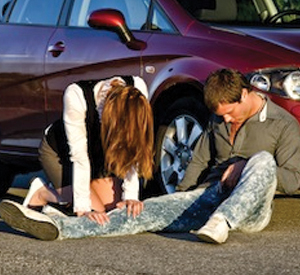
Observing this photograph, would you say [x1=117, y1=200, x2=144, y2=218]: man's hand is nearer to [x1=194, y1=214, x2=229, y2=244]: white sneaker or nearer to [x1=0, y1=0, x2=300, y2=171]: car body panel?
[x1=194, y1=214, x2=229, y2=244]: white sneaker

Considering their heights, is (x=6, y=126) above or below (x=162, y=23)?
below

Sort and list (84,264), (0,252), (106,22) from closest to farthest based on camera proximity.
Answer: (84,264) → (0,252) → (106,22)

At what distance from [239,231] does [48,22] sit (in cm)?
324

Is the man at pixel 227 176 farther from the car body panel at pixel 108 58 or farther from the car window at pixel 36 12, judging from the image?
the car window at pixel 36 12

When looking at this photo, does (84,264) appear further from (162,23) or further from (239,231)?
(162,23)

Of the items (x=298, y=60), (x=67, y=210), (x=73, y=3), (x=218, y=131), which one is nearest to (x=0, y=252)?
(x=67, y=210)

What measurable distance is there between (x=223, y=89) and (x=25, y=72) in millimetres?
2930

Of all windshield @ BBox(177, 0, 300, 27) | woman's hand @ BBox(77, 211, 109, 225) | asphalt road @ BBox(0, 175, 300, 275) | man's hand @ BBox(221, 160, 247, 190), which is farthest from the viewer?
windshield @ BBox(177, 0, 300, 27)

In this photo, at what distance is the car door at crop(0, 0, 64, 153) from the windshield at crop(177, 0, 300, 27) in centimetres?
124

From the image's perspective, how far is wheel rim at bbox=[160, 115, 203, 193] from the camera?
28.8ft

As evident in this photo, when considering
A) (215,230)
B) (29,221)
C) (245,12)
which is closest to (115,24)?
(245,12)

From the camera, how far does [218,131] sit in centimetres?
790

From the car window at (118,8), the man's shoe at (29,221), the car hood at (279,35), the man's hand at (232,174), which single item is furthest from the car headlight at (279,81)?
the man's shoe at (29,221)

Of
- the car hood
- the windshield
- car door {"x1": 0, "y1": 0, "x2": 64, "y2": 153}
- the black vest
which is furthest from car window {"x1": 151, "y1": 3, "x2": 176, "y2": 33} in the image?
the black vest
